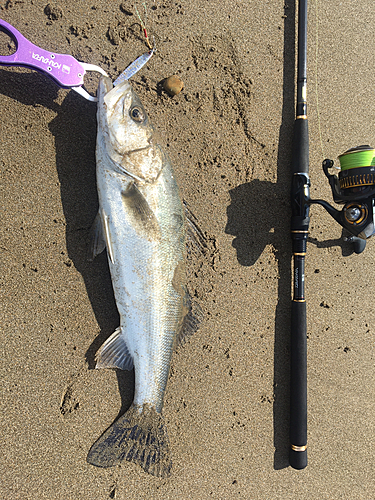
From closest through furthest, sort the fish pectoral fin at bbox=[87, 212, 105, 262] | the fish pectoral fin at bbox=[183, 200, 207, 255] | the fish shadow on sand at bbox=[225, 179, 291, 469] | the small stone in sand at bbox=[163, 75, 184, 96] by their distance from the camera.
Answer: the fish pectoral fin at bbox=[87, 212, 105, 262] < the fish pectoral fin at bbox=[183, 200, 207, 255] < the small stone in sand at bbox=[163, 75, 184, 96] < the fish shadow on sand at bbox=[225, 179, 291, 469]

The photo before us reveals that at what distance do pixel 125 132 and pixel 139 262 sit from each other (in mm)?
740

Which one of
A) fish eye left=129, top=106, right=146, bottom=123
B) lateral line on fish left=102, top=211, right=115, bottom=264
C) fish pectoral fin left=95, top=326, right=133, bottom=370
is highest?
fish eye left=129, top=106, right=146, bottom=123

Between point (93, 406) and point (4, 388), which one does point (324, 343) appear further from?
point (4, 388)

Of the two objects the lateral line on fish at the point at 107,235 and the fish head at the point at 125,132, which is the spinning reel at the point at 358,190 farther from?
the lateral line on fish at the point at 107,235

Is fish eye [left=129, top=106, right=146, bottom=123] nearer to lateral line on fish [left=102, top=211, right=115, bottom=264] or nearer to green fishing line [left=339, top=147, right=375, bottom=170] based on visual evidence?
lateral line on fish [left=102, top=211, right=115, bottom=264]

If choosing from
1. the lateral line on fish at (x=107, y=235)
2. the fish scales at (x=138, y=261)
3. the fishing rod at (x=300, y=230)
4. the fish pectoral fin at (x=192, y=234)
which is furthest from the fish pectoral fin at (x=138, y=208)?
the fishing rod at (x=300, y=230)

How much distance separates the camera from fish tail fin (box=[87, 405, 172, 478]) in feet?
6.09

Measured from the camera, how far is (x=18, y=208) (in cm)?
186

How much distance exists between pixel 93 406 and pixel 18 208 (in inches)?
52.6

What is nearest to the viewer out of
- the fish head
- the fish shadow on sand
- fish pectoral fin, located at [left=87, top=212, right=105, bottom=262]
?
the fish head

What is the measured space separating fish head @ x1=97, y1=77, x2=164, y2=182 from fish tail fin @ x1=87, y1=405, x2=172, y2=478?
144 centimetres

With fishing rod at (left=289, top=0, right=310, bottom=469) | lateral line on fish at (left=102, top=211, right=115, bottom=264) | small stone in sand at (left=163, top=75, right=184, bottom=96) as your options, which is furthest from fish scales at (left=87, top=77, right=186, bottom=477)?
fishing rod at (left=289, top=0, right=310, bottom=469)

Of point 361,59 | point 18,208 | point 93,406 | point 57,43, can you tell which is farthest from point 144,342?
point 361,59

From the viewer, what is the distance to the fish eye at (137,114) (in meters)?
1.72
